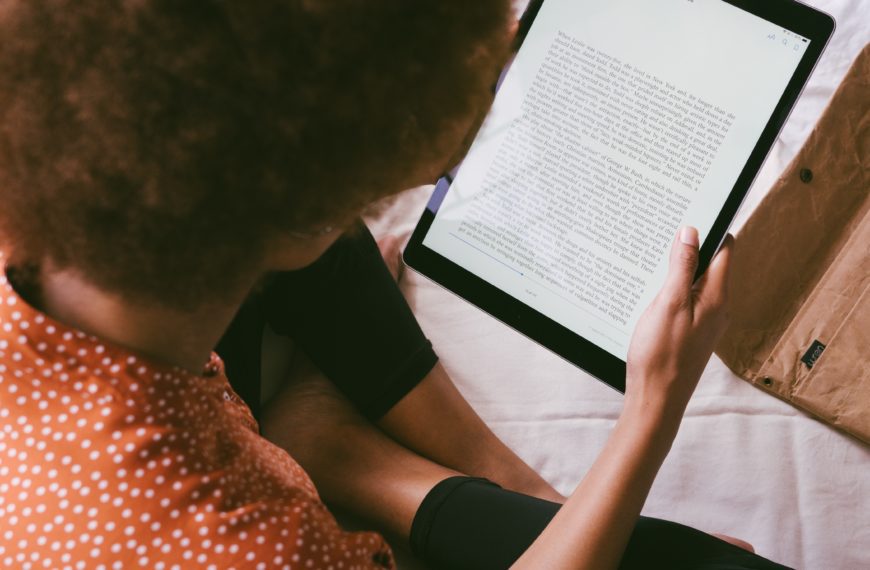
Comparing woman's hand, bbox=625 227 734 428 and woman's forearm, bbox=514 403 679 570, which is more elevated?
woman's hand, bbox=625 227 734 428

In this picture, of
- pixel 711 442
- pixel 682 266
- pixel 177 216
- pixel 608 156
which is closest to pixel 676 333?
pixel 682 266

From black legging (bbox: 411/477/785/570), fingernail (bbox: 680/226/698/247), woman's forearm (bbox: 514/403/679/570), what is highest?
fingernail (bbox: 680/226/698/247)

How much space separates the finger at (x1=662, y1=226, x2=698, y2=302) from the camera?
596 millimetres

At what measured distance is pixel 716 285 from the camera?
2.00 ft

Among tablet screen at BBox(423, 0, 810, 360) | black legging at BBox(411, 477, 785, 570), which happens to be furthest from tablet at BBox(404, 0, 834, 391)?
black legging at BBox(411, 477, 785, 570)

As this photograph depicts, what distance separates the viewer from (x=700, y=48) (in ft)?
2.05

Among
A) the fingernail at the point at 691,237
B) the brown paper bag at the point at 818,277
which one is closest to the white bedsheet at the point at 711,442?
the brown paper bag at the point at 818,277

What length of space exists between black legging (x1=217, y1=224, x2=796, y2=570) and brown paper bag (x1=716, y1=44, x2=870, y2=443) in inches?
9.9

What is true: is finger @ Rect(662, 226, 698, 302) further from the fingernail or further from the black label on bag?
the black label on bag

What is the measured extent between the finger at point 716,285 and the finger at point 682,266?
0.05 ft

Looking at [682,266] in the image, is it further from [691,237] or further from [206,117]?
[206,117]

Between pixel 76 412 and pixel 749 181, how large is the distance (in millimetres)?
515

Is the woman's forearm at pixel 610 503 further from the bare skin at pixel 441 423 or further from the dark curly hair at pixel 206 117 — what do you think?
the dark curly hair at pixel 206 117

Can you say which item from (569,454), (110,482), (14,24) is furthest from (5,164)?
(569,454)
